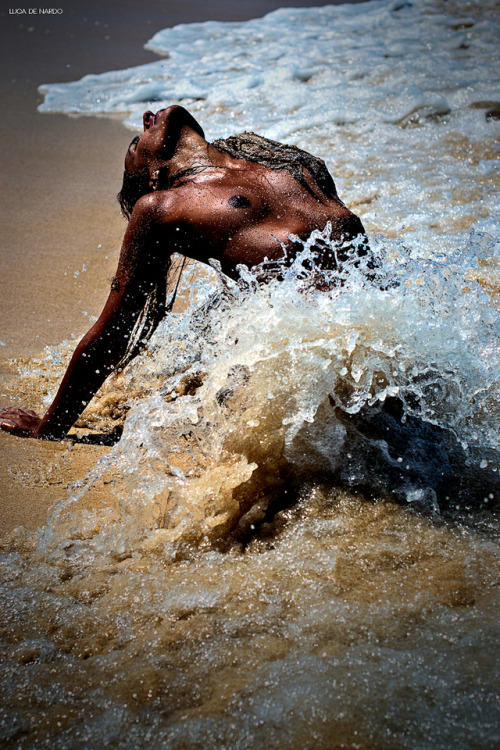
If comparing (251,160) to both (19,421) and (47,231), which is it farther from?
(47,231)

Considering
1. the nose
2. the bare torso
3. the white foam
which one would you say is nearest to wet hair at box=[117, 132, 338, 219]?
the bare torso

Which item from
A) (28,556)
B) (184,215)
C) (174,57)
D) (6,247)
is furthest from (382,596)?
(174,57)

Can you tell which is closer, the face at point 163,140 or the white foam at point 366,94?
the face at point 163,140

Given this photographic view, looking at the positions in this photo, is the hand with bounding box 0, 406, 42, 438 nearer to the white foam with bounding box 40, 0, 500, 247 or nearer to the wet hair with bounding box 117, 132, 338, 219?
the wet hair with bounding box 117, 132, 338, 219

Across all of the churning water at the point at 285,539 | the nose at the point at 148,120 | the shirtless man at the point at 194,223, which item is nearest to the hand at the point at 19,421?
the shirtless man at the point at 194,223

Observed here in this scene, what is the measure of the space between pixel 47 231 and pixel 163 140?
70.9 inches

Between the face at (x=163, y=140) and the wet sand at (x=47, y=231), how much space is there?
3.32 ft

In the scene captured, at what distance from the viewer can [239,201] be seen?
6.67 ft

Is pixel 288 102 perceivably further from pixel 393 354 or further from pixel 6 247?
pixel 393 354

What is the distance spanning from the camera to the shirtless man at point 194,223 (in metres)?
2.02

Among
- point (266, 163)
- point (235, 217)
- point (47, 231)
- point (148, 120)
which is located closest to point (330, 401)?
point (235, 217)

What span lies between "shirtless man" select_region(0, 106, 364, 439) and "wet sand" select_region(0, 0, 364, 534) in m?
0.25

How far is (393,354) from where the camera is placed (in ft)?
6.64

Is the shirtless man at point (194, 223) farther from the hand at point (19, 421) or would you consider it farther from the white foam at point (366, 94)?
the white foam at point (366, 94)
